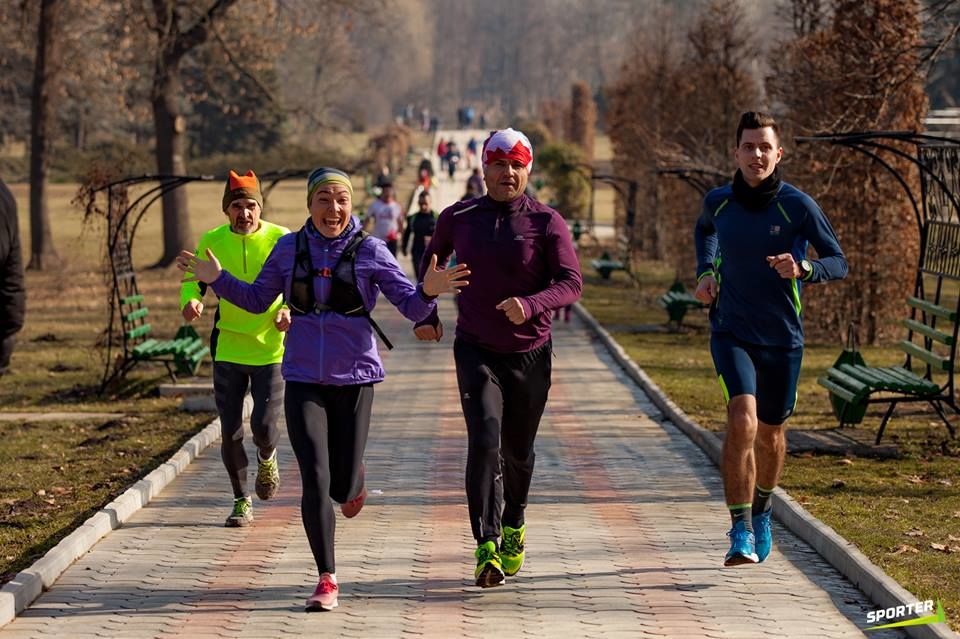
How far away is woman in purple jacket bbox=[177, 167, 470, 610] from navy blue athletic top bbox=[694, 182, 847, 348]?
1.46m

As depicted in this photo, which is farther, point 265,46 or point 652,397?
point 265,46

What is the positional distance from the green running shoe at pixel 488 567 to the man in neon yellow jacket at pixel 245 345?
2041mm

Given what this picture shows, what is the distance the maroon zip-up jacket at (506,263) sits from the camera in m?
7.61

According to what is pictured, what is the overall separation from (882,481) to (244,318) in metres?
4.59

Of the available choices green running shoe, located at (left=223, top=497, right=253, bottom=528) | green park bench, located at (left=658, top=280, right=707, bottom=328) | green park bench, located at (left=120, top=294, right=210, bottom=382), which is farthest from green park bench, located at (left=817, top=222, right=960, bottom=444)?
green park bench, located at (left=658, top=280, right=707, bottom=328)

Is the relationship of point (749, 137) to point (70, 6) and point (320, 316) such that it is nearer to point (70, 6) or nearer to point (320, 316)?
point (320, 316)

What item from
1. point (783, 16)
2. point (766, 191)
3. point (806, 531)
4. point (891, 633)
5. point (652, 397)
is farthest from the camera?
point (783, 16)

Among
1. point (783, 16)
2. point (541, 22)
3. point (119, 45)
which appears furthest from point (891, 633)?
point (541, 22)

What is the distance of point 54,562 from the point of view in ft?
27.1

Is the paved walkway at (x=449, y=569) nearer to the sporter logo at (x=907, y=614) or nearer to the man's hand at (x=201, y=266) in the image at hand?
the sporter logo at (x=907, y=614)

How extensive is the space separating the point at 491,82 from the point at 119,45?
498 feet

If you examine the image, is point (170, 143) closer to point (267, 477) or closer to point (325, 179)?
point (267, 477)

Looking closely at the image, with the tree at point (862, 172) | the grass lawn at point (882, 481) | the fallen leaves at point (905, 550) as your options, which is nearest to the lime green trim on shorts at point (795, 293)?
the grass lawn at point (882, 481)

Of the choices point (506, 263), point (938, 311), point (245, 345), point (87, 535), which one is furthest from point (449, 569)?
point (938, 311)
